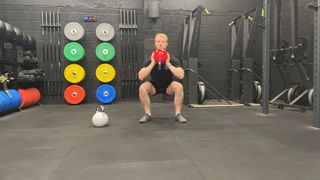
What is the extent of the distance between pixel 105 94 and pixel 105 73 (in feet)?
1.25

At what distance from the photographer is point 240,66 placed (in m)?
5.34

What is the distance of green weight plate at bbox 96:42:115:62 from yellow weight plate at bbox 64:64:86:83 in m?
0.41

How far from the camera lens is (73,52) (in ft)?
16.6

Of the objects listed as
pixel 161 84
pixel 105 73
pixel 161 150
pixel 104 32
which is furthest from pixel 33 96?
pixel 161 150

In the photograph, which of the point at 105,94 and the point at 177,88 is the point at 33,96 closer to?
the point at 105,94

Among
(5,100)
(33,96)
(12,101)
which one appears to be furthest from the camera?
(33,96)

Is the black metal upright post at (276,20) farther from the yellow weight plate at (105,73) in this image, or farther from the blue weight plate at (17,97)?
the blue weight plate at (17,97)

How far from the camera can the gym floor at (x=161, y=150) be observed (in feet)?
4.99

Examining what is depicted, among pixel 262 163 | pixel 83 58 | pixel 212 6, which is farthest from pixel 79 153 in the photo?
pixel 212 6

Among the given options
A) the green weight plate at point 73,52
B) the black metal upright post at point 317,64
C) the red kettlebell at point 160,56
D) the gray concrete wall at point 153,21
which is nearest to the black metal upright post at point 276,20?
the gray concrete wall at point 153,21

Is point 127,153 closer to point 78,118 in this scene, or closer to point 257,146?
point 257,146

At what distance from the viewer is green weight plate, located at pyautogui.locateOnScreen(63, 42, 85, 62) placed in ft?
16.5

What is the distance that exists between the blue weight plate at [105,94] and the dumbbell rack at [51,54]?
2.63ft

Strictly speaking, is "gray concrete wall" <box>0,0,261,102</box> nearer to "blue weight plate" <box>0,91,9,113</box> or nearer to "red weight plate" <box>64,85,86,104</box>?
"red weight plate" <box>64,85,86,104</box>
